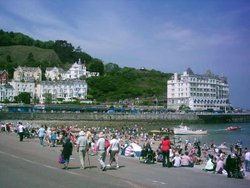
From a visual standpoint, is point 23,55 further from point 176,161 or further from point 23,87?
point 176,161

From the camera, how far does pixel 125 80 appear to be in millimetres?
158625

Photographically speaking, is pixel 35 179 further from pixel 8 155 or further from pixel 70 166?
pixel 8 155

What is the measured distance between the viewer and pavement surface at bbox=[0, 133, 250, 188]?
488 inches

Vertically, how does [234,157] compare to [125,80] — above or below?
below

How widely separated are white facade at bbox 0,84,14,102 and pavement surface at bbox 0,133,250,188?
377 feet

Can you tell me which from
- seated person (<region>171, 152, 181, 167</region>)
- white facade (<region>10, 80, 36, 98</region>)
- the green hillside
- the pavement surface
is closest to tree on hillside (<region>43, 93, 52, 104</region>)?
white facade (<region>10, 80, 36, 98</region>)

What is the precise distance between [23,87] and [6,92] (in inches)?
311

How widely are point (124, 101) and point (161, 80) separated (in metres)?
48.3

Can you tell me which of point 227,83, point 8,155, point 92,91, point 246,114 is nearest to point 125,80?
point 92,91

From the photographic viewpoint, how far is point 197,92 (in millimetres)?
128875

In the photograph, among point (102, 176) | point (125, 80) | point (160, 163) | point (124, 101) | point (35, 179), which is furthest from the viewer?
point (125, 80)

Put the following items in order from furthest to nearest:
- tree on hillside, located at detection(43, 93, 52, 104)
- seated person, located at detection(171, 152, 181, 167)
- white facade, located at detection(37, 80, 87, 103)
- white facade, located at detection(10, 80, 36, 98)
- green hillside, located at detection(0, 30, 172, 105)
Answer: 1. green hillside, located at detection(0, 30, 172, 105)
2. white facade, located at detection(10, 80, 36, 98)
3. white facade, located at detection(37, 80, 87, 103)
4. tree on hillside, located at detection(43, 93, 52, 104)
5. seated person, located at detection(171, 152, 181, 167)

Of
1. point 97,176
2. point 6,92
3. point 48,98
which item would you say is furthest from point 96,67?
point 97,176

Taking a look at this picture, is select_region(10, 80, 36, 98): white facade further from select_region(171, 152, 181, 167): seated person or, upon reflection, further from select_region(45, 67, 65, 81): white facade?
select_region(171, 152, 181, 167): seated person
